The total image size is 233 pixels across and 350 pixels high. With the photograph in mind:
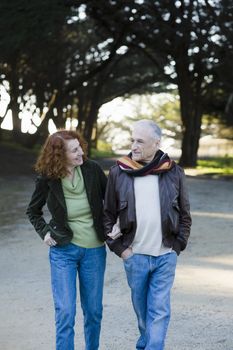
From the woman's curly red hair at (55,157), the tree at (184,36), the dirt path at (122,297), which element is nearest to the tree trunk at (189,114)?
the tree at (184,36)

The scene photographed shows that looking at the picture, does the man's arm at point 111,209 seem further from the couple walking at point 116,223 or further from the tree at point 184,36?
the tree at point 184,36

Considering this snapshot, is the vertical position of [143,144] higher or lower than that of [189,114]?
higher

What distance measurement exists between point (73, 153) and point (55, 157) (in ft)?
0.41

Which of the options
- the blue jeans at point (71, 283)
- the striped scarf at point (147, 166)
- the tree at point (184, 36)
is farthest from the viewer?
the tree at point (184, 36)

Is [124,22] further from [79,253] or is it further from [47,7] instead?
[79,253]

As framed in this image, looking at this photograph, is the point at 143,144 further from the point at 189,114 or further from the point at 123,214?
the point at 189,114

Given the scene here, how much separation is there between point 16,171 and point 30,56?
9934 mm

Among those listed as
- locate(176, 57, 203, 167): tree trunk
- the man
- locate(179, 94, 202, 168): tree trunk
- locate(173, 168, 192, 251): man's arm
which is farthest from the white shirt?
locate(179, 94, 202, 168): tree trunk

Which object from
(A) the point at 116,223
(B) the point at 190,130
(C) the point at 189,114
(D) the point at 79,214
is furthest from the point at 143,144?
(B) the point at 190,130

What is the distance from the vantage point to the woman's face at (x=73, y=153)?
399cm

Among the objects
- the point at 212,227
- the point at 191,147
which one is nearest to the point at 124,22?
the point at 191,147

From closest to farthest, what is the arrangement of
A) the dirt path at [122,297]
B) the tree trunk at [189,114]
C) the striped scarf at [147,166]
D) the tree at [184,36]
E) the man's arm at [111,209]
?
the striped scarf at [147,166] → the man's arm at [111,209] → the dirt path at [122,297] → the tree at [184,36] → the tree trunk at [189,114]

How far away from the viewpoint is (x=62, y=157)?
396 cm

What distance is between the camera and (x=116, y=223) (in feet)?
12.8
